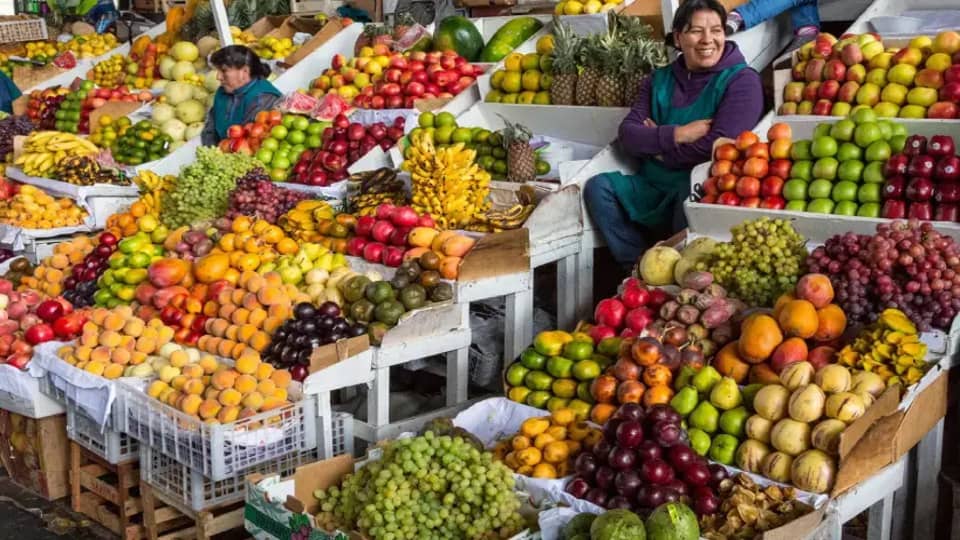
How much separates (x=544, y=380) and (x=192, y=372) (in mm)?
1246

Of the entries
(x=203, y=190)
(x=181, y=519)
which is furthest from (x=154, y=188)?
(x=181, y=519)

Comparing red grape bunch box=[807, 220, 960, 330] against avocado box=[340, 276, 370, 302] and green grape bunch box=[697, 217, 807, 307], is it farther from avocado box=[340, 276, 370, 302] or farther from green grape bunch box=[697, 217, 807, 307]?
avocado box=[340, 276, 370, 302]

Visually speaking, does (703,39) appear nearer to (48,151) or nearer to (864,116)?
(864,116)

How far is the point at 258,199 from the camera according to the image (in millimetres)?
4742

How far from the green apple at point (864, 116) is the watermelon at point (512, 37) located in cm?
273

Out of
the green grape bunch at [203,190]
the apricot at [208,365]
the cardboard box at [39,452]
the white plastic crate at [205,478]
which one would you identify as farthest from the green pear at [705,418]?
the green grape bunch at [203,190]

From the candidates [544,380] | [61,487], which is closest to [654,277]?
[544,380]

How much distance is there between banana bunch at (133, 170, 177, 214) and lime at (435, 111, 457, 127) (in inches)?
55.0

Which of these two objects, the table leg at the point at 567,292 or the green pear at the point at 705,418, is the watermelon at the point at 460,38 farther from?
the green pear at the point at 705,418

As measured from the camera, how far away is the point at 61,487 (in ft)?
14.2

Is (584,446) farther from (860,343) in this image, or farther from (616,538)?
(860,343)

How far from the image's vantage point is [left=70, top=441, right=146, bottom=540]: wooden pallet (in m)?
3.88

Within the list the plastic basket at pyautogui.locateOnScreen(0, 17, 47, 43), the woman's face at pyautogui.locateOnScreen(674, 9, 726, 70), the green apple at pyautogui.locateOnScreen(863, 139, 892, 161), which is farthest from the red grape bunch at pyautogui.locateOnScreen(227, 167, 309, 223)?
the plastic basket at pyautogui.locateOnScreen(0, 17, 47, 43)

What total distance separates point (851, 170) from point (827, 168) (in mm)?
86
